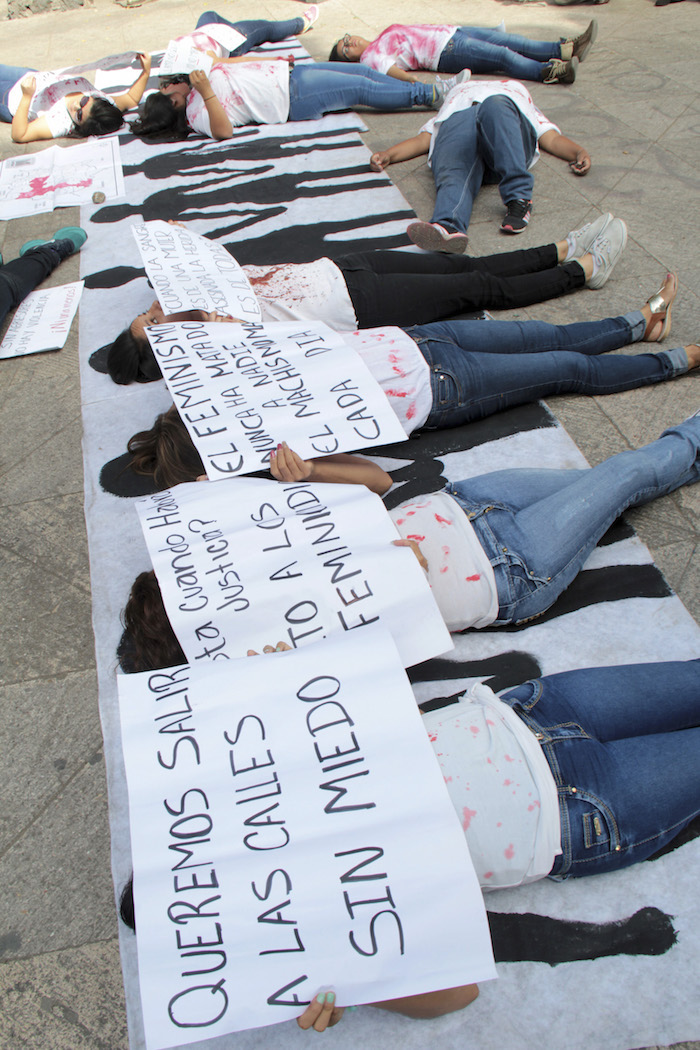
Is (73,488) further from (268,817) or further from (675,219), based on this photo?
(675,219)

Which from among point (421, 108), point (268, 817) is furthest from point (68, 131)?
point (268, 817)

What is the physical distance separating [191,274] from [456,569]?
6.04 ft

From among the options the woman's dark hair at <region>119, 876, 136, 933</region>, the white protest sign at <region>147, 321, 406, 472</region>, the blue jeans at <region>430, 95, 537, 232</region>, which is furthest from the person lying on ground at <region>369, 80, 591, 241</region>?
the woman's dark hair at <region>119, 876, 136, 933</region>

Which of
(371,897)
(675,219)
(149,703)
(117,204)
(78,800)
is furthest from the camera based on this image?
(117,204)

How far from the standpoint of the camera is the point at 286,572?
1950mm

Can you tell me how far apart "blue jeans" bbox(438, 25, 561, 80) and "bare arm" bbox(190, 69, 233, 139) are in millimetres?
1844

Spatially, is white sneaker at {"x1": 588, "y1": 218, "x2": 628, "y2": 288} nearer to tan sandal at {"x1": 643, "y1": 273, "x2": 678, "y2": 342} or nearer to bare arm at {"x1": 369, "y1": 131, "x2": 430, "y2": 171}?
tan sandal at {"x1": 643, "y1": 273, "x2": 678, "y2": 342}

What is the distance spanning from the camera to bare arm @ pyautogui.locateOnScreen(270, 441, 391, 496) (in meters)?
2.24

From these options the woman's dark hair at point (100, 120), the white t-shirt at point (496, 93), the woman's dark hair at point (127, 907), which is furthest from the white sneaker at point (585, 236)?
the woman's dark hair at point (100, 120)

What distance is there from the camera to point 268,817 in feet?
4.83

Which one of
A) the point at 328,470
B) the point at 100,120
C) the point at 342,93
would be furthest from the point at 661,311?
the point at 100,120

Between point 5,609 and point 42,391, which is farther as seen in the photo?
point 42,391

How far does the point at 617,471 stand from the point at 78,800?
1793 mm

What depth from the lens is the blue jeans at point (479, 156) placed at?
3.96 metres
